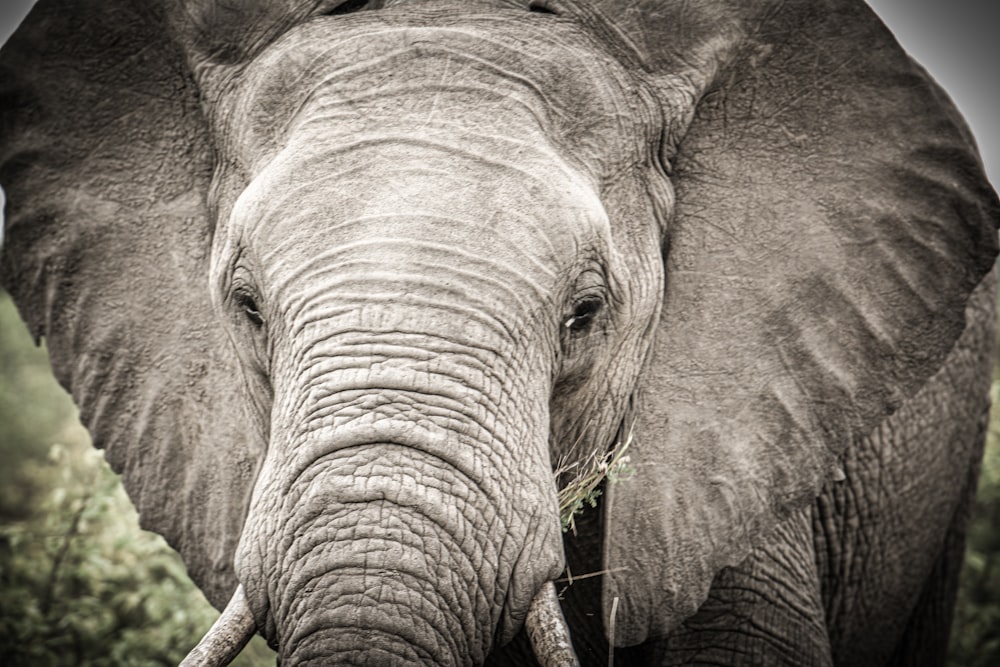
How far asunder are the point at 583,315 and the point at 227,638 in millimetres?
1089

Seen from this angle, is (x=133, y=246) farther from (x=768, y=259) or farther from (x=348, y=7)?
(x=768, y=259)

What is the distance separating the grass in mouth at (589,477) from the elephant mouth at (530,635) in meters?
0.40

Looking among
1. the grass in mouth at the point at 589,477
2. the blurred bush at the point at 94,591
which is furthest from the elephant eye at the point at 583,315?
the blurred bush at the point at 94,591

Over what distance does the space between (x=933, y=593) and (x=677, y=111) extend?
3102mm

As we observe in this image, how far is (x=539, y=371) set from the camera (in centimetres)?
257

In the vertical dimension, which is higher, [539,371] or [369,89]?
[369,89]

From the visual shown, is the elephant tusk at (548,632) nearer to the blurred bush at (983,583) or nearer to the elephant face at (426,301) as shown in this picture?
the elephant face at (426,301)

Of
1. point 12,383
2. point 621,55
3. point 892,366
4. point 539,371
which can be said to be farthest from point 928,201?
point 12,383

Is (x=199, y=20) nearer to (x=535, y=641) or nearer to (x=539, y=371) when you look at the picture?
(x=539, y=371)

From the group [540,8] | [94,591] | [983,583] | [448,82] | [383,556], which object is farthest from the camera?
[983,583]

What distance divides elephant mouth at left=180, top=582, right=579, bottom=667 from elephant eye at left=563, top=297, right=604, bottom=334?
62cm

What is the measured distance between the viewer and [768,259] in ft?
10.2

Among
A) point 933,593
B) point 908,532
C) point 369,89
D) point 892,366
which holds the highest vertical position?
point 369,89

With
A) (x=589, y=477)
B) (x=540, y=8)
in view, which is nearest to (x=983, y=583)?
(x=589, y=477)
